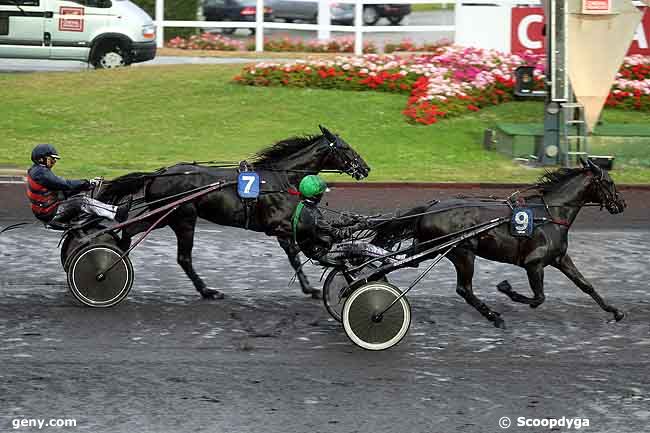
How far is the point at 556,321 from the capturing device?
9.26 m

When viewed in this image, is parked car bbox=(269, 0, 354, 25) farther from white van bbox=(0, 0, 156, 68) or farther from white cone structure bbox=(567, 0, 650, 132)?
white cone structure bbox=(567, 0, 650, 132)

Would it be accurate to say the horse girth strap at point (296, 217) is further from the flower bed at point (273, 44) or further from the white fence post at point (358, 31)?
the flower bed at point (273, 44)

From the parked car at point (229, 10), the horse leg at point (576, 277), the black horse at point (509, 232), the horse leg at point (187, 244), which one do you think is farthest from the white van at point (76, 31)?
the horse leg at point (576, 277)

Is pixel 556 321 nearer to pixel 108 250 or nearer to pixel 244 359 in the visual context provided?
pixel 244 359

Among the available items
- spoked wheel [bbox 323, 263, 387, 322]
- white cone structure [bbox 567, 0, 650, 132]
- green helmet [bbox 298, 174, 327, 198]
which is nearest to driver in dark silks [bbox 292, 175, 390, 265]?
green helmet [bbox 298, 174, 327, 198]

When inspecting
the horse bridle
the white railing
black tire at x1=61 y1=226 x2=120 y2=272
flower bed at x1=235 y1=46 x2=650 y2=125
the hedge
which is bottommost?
black tire at x1=61 y1=226 x2=120 y2=272

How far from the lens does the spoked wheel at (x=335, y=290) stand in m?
8.79

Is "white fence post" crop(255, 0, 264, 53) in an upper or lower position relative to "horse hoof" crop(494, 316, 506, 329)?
upper

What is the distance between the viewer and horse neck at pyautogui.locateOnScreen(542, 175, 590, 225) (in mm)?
8820

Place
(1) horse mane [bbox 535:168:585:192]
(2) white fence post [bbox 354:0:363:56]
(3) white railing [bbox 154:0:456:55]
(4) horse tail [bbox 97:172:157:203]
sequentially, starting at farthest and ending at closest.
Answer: (2) white fence post [bbox 354:0:363:56]
(3) white railing [bbox 154:0:456:55]
(4) horse tail [bbox 97:172:157:203]
(1) horse mane [bbox 535:168:585:192]

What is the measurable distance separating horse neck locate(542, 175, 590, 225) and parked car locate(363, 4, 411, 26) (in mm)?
25347

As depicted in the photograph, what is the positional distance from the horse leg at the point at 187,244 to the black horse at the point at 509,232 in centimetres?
167

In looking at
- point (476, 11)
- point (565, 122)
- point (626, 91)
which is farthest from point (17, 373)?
point (476, 11)

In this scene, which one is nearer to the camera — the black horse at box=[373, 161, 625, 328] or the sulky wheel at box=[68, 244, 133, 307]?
the black horse at box=[373, 161, 625, 328]
